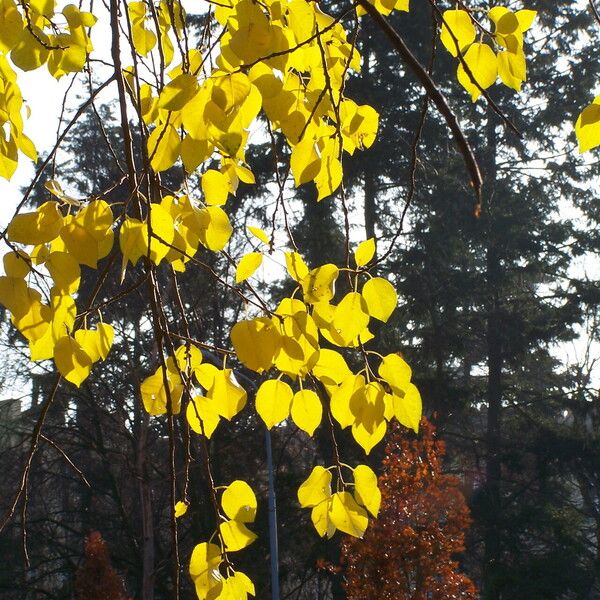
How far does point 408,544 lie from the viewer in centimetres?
959

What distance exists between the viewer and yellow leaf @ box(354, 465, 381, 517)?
106 centimetres

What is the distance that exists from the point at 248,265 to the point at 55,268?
225 mm

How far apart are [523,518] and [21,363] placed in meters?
7.44

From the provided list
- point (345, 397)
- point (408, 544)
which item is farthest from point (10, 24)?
point (408, 544)

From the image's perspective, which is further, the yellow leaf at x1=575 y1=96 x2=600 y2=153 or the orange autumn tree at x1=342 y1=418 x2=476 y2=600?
the orange autumn tree at x1=342 y1=418 x2=476 y2=600

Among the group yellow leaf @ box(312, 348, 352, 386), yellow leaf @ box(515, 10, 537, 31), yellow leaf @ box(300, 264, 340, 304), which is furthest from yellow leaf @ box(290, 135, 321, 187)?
yellow leaf @ box(515, 10, 537, 31)

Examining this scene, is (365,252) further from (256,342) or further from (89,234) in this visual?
(89,234)

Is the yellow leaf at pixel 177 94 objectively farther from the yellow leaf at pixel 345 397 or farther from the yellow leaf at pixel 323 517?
the yellow leaf at pixel 323 517

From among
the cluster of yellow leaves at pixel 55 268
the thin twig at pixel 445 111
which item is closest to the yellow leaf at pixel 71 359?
the cluster of yellow leaves at pixel 55 268

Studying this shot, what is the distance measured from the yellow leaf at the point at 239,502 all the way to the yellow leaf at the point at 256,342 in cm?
23

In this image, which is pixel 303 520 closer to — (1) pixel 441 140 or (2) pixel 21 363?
(2) pixel 21 363

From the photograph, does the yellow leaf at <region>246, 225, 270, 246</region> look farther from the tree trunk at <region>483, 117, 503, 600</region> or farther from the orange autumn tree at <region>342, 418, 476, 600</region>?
the tree trunk at <region>483, 117, 503, 600</region>

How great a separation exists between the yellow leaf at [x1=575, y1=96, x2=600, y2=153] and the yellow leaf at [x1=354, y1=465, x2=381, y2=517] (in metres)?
0.46

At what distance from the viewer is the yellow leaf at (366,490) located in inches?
41.6
